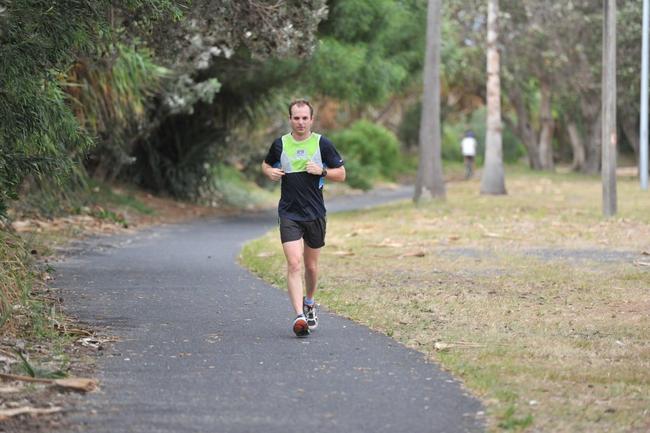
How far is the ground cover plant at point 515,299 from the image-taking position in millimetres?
7414

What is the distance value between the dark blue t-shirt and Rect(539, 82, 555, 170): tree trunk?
1693 inches

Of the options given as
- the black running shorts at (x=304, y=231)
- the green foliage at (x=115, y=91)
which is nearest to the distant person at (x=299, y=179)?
the black running shorts at (x=304, y=231)

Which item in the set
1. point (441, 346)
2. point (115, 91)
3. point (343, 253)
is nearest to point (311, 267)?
point (441, 346)

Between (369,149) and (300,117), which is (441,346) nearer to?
(300,117)

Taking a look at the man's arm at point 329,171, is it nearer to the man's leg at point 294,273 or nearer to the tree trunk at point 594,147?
the man's leg at point 294,273

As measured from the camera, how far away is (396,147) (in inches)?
2031

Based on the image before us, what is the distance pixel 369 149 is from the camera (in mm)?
48031

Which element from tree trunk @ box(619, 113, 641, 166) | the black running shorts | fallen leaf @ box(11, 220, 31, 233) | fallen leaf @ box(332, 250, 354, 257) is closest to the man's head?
the black running shorts

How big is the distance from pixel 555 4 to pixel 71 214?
2812 cm

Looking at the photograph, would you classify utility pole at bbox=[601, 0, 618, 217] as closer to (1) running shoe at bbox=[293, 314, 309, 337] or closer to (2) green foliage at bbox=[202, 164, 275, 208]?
(2) green foliage at bbox=[202, 164, 275, 208]

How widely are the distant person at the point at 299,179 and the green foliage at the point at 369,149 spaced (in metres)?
32.9

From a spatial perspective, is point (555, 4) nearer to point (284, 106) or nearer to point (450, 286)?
point (284, 106)

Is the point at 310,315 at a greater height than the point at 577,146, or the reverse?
the point at 577,146

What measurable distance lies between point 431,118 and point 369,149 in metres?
20.3
